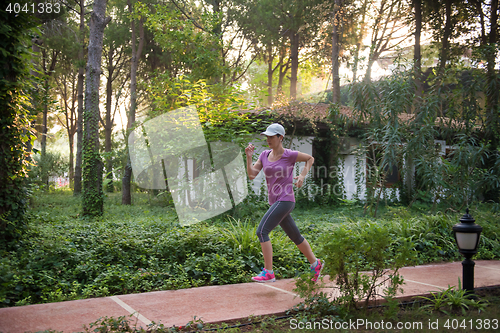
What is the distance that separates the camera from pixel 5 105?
4.30 metres

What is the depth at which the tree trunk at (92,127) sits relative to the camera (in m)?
9.59

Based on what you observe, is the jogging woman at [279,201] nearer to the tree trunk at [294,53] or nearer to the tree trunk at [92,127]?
the tree trunk at [92,127]

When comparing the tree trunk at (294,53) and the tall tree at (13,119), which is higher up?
the tree trunk at (294,53)

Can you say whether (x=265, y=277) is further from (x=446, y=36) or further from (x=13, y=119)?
(x=446, y=36)

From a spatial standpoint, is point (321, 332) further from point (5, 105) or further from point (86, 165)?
point (86, 165)

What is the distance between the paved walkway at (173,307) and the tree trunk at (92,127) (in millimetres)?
6875

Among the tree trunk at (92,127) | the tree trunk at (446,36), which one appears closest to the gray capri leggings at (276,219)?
the tree trunk at (92,127)

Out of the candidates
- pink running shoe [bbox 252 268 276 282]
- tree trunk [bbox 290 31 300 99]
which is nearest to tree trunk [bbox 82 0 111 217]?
pink running shoe [bbox 252 268 276 282]

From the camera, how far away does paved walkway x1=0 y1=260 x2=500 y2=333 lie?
8.86 feet

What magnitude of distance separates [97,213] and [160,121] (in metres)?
3.01

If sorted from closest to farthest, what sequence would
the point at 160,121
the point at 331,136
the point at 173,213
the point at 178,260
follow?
the point at 178,260 → the point at 173,213 → the point at 160,121 → the point at 331,136

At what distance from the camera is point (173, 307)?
3.11 meters

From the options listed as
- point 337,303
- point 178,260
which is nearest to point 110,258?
point 178,260

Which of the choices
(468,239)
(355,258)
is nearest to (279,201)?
(355,258)
